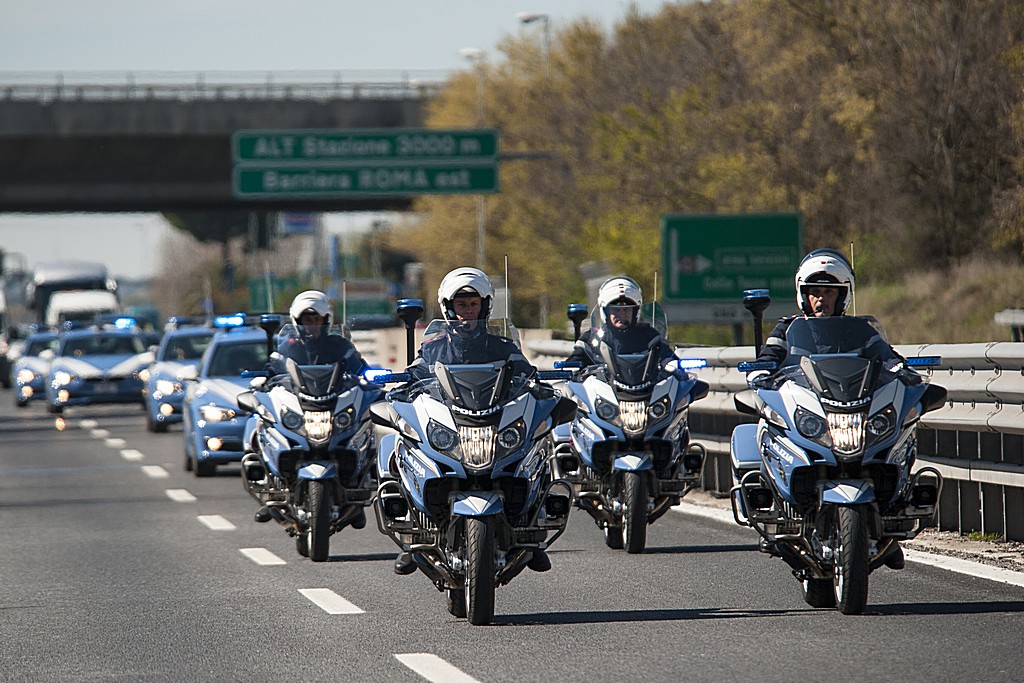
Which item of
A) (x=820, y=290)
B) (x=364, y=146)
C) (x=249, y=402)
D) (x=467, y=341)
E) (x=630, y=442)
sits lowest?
(x=630, y=442)

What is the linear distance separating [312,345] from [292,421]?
2.43 ft

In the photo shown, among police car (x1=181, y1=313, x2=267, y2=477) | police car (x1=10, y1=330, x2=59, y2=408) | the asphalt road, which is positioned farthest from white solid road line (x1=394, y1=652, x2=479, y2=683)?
police car (x1=10, y1=330, x2=59, y2=408)

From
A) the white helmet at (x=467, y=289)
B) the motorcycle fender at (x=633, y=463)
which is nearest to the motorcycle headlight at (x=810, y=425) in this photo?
the white helmet at (x=467, y=289)

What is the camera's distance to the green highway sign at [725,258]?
28.9 metres

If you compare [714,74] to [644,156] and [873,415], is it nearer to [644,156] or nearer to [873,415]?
[644,156]

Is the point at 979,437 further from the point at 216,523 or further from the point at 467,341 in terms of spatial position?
the point at 216,523

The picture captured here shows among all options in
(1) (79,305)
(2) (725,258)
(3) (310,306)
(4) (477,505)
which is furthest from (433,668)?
(1) (79,305)

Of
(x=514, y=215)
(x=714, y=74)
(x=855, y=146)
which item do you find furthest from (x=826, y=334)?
(x=514, y=215)

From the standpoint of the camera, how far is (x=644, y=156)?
132ft

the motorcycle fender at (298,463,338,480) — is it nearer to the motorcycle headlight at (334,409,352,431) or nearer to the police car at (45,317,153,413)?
the motorcycle headlight at (334,409,352,431)

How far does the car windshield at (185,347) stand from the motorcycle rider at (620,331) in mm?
15156

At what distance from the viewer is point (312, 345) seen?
41.8 feet

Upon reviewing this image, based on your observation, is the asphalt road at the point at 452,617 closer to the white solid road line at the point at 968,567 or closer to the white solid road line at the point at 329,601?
the white solid road line at the point at 329,601

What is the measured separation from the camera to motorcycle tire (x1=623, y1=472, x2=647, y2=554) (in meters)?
12.1
